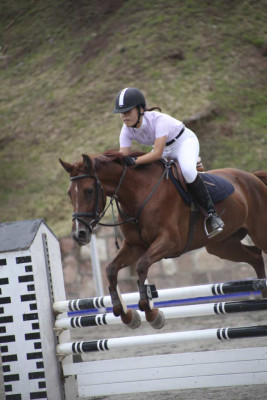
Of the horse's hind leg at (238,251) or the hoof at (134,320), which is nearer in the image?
the hoof at (134,320)

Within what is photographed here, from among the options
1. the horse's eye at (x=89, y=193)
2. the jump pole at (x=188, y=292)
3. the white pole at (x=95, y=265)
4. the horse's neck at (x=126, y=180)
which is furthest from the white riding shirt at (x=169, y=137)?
the white pole at (x=95, y=265)

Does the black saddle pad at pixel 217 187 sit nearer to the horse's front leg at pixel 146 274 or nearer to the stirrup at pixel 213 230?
the stirrup at pixel 213 230

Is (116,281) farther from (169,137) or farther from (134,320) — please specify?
(169,137)

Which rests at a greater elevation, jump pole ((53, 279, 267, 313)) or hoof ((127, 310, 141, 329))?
jump pole ((53, 279, 267, 313))

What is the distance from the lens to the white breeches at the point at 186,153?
16.2 feet

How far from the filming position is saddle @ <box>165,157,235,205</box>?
16.5 ft

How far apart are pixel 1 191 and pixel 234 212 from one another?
8547mm

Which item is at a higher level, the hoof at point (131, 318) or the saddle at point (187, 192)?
the saddle at point (187, 192)

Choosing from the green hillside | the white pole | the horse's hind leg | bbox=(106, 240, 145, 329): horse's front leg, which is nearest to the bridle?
bbox=(106, 240, 145, 329): horse's front leg

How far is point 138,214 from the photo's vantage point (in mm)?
4816

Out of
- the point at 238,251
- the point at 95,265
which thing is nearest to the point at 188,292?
the point at 238,251

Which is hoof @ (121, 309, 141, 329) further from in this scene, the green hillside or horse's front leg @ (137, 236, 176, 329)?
the green hillside

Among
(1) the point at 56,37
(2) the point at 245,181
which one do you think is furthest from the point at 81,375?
(1) the point at 56,37

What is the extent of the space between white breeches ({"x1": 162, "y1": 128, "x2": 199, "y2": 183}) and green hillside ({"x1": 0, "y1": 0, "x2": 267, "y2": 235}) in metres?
6.37
